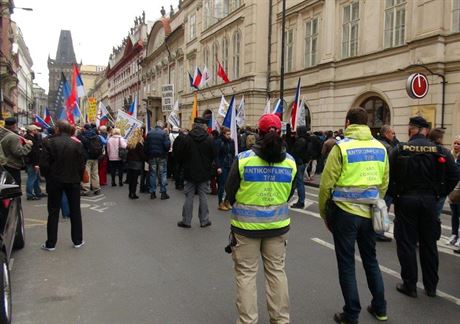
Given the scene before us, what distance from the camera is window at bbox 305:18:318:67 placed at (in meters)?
22.2

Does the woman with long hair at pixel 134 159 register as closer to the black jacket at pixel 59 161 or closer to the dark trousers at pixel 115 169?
the dark trousers at pixel 115 169

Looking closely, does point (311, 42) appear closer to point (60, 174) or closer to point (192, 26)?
point (192, 26)

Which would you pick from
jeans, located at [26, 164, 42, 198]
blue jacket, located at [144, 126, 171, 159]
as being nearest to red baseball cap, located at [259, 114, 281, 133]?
blue jacket, located at [144, 126, 171, 159]

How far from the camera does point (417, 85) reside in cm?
1389

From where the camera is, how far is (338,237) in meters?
4.07

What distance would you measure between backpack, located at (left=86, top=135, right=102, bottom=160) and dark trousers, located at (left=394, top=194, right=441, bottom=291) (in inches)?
353

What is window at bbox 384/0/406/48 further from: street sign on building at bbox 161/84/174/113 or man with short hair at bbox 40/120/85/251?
man with short hair at bbox 40/120/85/251

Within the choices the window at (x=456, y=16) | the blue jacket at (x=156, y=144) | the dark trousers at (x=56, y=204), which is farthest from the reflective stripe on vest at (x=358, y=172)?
the window at (x=456, y=16)

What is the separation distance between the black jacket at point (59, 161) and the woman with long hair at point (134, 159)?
508 cm

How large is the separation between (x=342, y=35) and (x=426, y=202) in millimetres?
17054

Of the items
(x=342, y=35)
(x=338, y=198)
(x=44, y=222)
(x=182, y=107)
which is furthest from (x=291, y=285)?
(x=182, y=107)

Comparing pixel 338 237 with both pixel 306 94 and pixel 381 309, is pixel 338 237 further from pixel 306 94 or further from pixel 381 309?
pixel 306 94

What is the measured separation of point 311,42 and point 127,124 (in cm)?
1314

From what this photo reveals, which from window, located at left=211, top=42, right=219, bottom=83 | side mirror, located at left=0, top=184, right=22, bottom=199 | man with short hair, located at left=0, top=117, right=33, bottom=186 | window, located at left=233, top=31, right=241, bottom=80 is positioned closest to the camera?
side mirror, located at left=0, top=184, right=22, bottom=199
